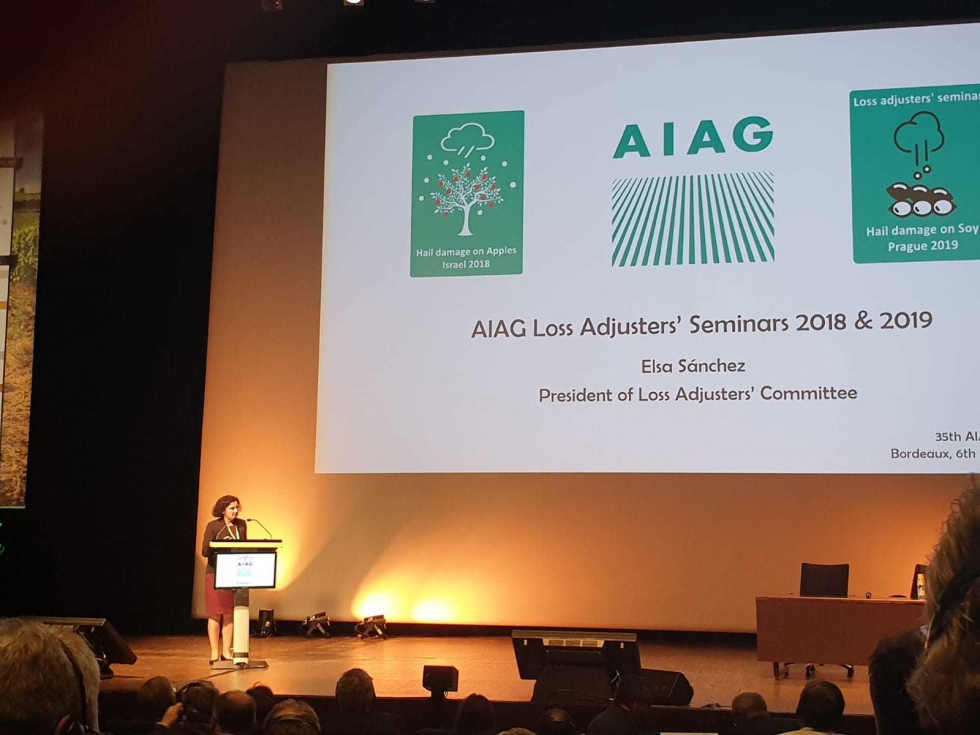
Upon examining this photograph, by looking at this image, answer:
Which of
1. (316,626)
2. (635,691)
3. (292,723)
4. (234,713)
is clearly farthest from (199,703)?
(316,626)

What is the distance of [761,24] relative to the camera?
7.28m

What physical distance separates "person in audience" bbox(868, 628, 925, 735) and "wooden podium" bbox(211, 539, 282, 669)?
574cm

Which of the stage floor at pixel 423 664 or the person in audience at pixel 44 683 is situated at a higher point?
the person in audience at pixel 44 683

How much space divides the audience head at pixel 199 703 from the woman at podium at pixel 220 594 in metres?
3.65

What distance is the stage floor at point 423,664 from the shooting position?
5516 mm

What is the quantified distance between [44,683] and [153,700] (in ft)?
7.14

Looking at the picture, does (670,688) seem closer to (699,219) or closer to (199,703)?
(199,703)

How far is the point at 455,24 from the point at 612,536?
3904 mm

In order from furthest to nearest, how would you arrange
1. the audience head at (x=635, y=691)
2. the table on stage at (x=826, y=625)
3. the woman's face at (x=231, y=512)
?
the woman's face at (x=231, y=512), the table on stage at (x=826, y=625), the audience head at (x=635, y=691)

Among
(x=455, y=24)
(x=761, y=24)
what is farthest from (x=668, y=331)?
(x=455, y=24)

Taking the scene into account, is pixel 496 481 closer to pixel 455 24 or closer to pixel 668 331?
pixel 668 331

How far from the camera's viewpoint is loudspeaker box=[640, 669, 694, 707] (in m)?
4.07

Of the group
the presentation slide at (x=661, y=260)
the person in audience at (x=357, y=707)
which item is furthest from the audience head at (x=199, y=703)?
the presentation slide at (x=661, y=260)

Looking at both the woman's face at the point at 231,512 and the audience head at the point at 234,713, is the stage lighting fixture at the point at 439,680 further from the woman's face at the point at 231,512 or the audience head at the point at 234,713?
the woman's face at the point at 231,512
